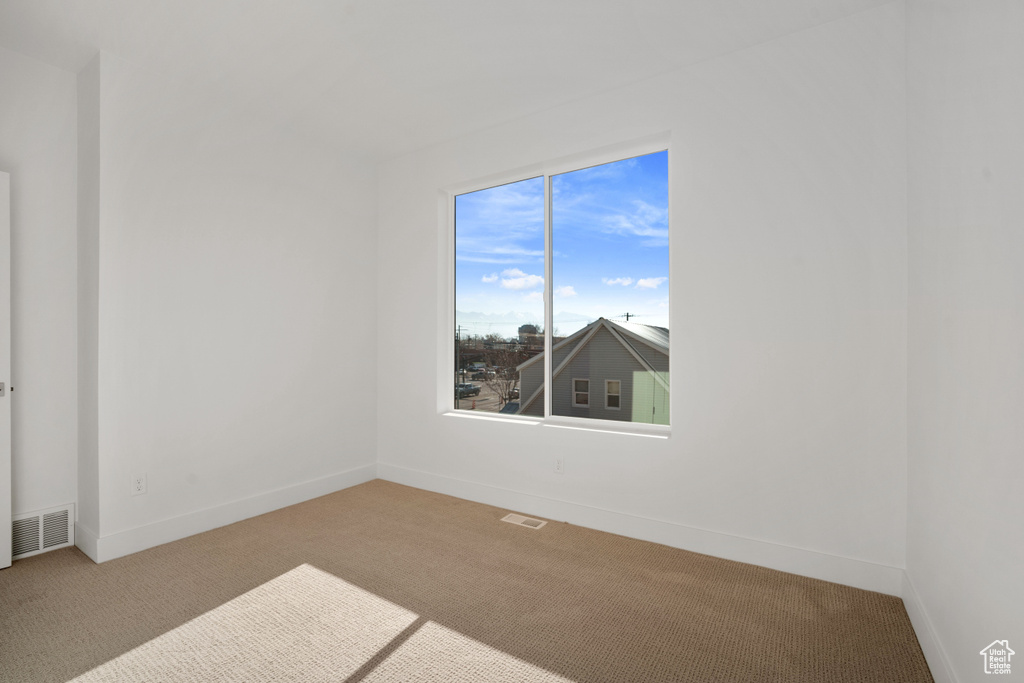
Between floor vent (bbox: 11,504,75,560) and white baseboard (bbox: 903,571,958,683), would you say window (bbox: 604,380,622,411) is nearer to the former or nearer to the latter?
white baseboard (bbox: 903,571,958,683)

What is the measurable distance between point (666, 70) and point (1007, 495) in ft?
8.47

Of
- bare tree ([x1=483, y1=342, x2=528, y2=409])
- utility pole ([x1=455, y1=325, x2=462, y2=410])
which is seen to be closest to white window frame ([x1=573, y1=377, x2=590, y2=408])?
bare tree ([x1=483, y1=342, x2=528, y2=409])

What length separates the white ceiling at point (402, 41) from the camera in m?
2.37

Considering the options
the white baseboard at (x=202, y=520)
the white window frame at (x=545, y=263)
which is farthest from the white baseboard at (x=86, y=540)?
the white window frame at (x=545, y=263)

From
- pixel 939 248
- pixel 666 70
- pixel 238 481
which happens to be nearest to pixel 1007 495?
pixel 939 248

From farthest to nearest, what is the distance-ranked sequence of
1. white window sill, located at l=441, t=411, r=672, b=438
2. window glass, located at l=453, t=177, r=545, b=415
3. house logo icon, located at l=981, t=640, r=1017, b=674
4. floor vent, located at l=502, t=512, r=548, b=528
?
1. window glass, located at l=453, t=177, r=545, b=415
2. floor vent, located at l=502, t=512, r=548, b=528
3. white window sill, located at l=441, t=411, r=672, b=438
4. house logo icon, located at l=981, t=640, r=1017, b=674

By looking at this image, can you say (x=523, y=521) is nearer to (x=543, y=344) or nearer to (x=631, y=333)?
(x=543, y=344)

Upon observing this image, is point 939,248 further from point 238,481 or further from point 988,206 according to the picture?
point 238,481

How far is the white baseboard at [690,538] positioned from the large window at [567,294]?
0.60 metres

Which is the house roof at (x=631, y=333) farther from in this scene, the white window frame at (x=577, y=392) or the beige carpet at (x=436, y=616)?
the beige carpet at (x=436, y=616)

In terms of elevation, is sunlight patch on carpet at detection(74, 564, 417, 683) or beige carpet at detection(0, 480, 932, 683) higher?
beige carpet at detection(0, 480, 932, 683)

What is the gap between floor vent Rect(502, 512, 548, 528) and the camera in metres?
3.27

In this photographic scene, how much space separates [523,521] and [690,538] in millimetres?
1061

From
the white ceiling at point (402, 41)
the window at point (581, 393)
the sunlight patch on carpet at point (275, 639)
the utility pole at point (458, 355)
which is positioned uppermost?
the white ceiling at point (402, 41)
